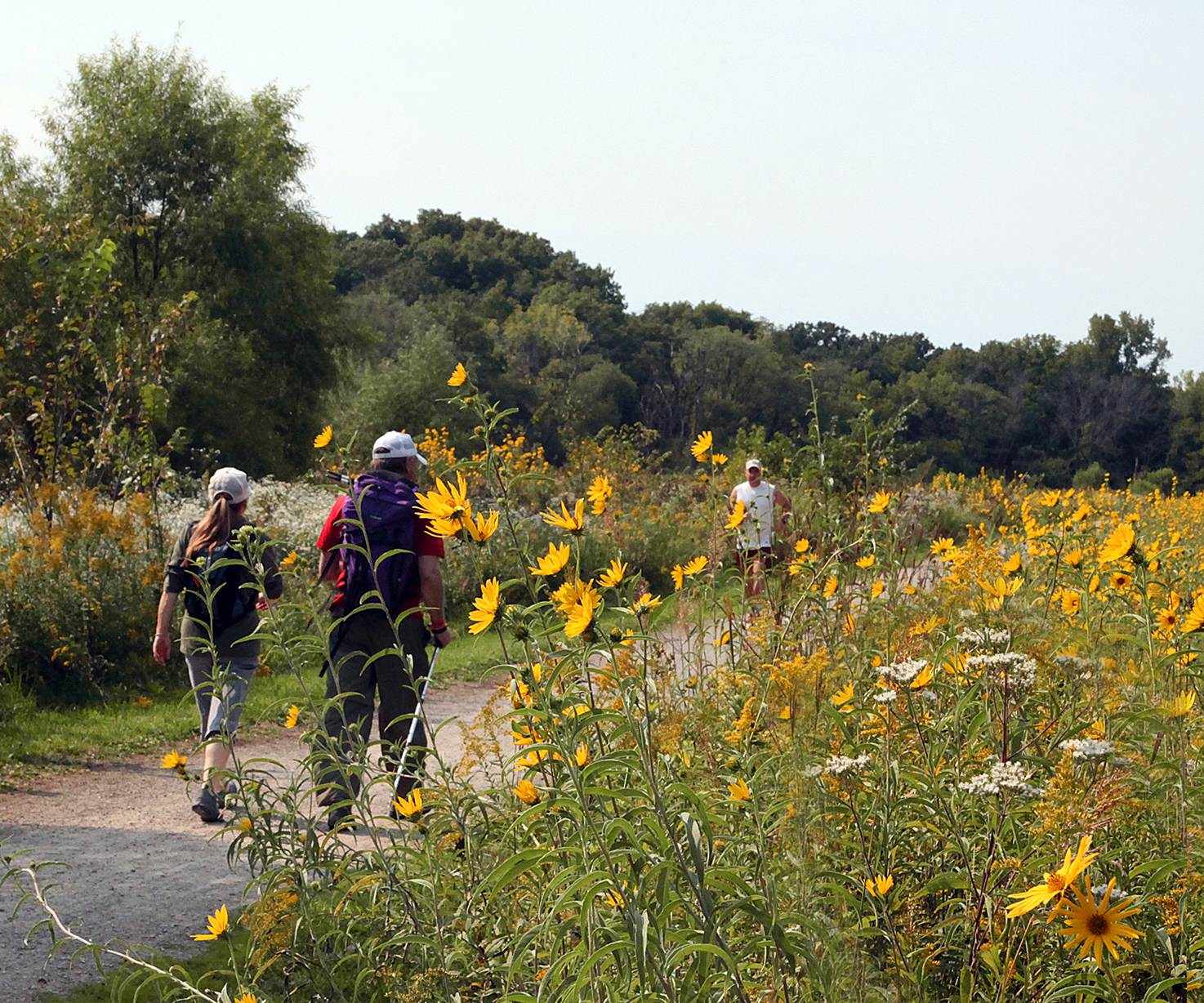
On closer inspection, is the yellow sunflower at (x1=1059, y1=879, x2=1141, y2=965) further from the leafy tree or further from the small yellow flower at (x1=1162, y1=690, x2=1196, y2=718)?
the leafy tree

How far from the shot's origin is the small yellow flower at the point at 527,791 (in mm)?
3031

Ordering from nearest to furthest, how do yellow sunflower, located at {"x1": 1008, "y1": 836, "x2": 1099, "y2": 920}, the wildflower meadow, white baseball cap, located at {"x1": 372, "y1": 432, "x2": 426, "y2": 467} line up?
yellow sunflower, located at {"x1": 1008, "y1": 836, "x2": 1099, "y2": 920} → the wildflower meadow → white baseball cap, located at {"x1": 372, "y1": 432, "x2": 426, "y2": 467}

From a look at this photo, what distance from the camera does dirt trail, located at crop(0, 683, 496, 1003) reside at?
4285 mm

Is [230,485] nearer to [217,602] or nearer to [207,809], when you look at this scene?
[217,602]

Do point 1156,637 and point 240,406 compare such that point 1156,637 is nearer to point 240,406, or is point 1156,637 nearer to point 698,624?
point 698,624

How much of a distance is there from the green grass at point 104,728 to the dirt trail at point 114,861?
9.7 inches

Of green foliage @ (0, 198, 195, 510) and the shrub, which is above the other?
green foliage @ (0, 198, 195, 510)

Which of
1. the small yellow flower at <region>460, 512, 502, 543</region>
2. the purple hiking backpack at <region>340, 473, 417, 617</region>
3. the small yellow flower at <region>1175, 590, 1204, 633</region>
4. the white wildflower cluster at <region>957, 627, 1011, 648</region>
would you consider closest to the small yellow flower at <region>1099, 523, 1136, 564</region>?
the small yellow flower at <region>1175, 590, 1204, 633</region>

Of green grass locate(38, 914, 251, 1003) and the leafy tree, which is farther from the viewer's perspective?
the leafy tree

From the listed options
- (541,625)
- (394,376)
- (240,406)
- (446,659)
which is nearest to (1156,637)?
(541,625)

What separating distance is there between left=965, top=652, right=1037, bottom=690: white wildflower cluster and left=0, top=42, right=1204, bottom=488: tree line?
273 cm

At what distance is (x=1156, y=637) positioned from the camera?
327 cm

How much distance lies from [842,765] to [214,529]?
13.9ft

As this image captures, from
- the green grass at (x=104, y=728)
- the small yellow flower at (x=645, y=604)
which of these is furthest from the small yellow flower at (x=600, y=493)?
the green grass at (x=104, y=728)
